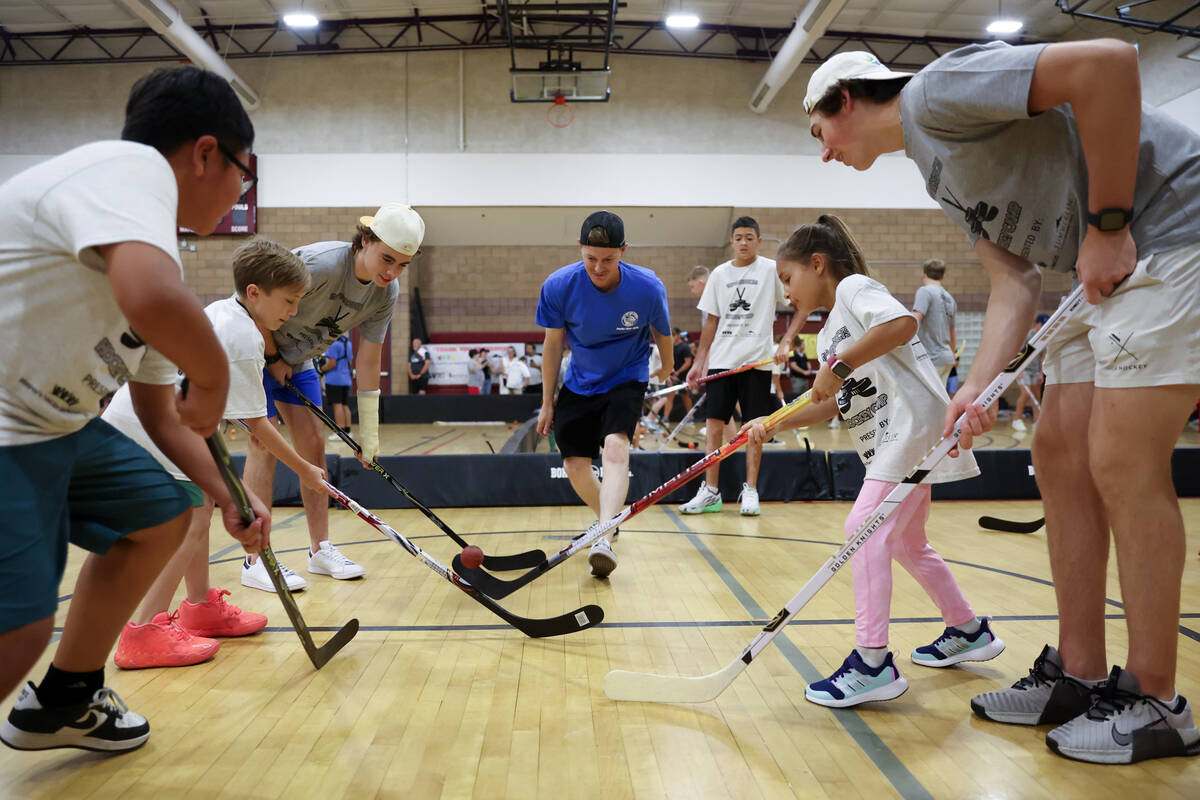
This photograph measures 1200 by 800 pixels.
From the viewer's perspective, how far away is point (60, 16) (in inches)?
496

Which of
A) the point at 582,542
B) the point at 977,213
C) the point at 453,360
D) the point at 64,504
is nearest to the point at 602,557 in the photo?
the point at 582,542

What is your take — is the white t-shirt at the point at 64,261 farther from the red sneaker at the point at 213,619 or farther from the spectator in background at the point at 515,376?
the spectator in background at the point at 515,376

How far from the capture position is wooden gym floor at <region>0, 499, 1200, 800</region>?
1566 millimetres

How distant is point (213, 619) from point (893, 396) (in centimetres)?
221

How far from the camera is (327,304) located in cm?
319

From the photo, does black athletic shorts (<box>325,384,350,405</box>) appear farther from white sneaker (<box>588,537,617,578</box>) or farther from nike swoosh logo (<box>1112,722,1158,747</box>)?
nike swoosh logo (<box>1112,722,1158,747</box>)

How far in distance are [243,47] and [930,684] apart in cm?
1490

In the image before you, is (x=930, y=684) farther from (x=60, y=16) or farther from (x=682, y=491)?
(x=60, y=16)

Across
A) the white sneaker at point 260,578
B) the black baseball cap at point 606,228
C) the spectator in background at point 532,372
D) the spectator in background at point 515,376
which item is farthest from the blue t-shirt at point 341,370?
the black baseball cap at point 606,228

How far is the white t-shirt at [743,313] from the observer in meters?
5.14

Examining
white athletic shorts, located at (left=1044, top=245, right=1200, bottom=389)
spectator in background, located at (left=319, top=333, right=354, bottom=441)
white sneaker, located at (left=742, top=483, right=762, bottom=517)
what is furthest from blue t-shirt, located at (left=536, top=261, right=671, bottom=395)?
spectator in background, located at (left=319, top=333, right=354, bottom=441)

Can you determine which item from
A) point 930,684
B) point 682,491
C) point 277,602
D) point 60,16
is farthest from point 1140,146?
point 60,16

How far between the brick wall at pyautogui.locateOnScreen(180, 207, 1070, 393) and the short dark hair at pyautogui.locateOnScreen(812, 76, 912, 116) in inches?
452

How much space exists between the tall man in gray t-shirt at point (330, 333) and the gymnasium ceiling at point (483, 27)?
1016 centimetres
